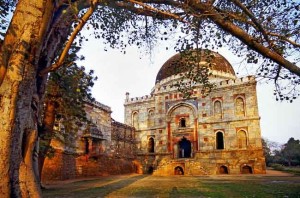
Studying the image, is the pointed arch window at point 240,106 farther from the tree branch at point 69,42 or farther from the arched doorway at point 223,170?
the tree branch at point 69,42

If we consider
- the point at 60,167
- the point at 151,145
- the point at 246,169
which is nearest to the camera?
the point at 60,167

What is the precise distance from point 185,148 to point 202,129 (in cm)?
450

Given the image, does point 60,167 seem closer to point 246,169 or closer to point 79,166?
point 79,166

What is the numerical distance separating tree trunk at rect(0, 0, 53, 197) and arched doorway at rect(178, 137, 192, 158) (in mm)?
27929

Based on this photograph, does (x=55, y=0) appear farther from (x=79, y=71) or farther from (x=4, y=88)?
(x=79, y=71)

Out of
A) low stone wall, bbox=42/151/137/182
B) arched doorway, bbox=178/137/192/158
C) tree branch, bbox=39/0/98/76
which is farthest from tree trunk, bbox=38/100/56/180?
arched doorway, bbox=178/137/192/158

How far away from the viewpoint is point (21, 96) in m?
4.44

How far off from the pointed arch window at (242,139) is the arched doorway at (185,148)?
241 inches

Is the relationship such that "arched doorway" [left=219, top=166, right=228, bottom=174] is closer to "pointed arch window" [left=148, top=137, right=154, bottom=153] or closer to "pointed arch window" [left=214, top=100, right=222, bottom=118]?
"pointed arch window" [left=214, top=100, right=222, bottom=118]

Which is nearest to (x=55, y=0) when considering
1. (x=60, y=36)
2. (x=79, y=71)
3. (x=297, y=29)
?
(x=60, y=36)

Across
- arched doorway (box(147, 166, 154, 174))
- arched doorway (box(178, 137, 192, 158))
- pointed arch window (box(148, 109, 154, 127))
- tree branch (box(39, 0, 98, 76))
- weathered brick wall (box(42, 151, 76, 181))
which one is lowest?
arched doorway (box(147, 166, 154, 174))

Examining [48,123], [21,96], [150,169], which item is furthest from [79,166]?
[21,96]

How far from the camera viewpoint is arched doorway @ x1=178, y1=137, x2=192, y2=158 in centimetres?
3212

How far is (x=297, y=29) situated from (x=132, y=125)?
29.0 metres
